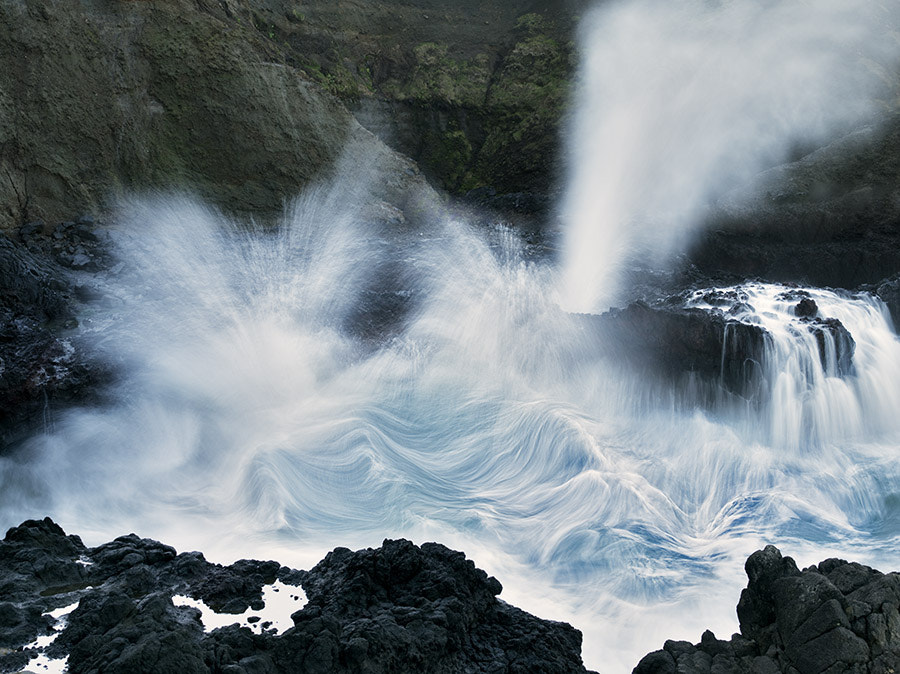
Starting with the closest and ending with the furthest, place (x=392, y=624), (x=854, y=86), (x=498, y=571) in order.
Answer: (x=392, y=624), (x=498, y=571), (x=854, y=86)

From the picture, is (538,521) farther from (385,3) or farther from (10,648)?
(385,3)

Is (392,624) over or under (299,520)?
under

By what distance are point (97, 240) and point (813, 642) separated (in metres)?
12.7

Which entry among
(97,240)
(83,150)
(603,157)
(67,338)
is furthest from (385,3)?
(67,338)

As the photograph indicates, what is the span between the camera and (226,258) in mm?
14078

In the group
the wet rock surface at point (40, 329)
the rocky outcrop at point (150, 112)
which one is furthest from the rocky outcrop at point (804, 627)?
the rocky outcrop at point (150, 112)

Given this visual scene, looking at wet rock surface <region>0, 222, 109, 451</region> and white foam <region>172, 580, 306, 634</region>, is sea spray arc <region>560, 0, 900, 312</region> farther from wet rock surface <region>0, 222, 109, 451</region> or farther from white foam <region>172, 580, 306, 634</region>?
white foam <region>172, 580, 306, 634</region>

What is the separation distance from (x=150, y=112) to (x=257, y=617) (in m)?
12.4

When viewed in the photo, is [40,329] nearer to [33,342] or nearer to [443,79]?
[33,342]

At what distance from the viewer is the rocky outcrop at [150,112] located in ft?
45.4

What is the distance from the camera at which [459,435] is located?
1035cm

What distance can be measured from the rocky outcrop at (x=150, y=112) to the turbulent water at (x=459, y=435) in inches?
43.6

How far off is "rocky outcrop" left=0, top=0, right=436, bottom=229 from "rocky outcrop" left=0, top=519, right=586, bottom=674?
9223 mm

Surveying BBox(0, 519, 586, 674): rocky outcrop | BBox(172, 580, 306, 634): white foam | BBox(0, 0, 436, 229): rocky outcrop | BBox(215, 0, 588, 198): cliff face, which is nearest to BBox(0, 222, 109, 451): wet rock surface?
BBox(0, 0, 436, 229): rocky outcrop
